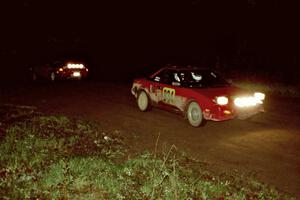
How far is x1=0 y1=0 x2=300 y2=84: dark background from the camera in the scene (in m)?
20.5

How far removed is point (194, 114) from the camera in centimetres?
1037

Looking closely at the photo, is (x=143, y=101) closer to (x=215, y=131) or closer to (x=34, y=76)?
(x=215, y=131)

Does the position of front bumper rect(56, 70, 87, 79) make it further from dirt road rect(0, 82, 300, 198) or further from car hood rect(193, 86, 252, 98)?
car hood rect(193, 86, 252, 98)

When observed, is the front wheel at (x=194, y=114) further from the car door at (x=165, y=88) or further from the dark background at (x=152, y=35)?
the dark background at (x=152, y=35)

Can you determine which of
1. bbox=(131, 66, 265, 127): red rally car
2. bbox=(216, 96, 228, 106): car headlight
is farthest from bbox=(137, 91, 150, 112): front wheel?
bbox=(216, 96, 228, 106): car headlight

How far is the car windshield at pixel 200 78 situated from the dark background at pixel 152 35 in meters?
7.81

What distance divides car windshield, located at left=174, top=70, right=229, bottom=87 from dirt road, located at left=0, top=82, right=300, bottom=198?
3.39ft

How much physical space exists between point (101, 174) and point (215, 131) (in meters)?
4.08

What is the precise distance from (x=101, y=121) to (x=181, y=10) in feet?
52.2

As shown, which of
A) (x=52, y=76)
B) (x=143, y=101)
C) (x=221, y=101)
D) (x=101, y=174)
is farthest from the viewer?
(x=52, y=76)

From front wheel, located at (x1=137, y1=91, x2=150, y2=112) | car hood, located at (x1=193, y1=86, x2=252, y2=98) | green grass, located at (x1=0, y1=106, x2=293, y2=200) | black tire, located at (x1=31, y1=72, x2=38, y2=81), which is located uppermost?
black tire, located at (x1=31, y1=72, x2=38, y2=81)

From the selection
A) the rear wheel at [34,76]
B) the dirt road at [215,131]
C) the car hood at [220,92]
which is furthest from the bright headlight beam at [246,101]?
the rear wheel at [34,76]

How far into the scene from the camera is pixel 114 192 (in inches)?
235

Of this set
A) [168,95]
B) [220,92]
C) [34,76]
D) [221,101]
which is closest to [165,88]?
[168,95]
